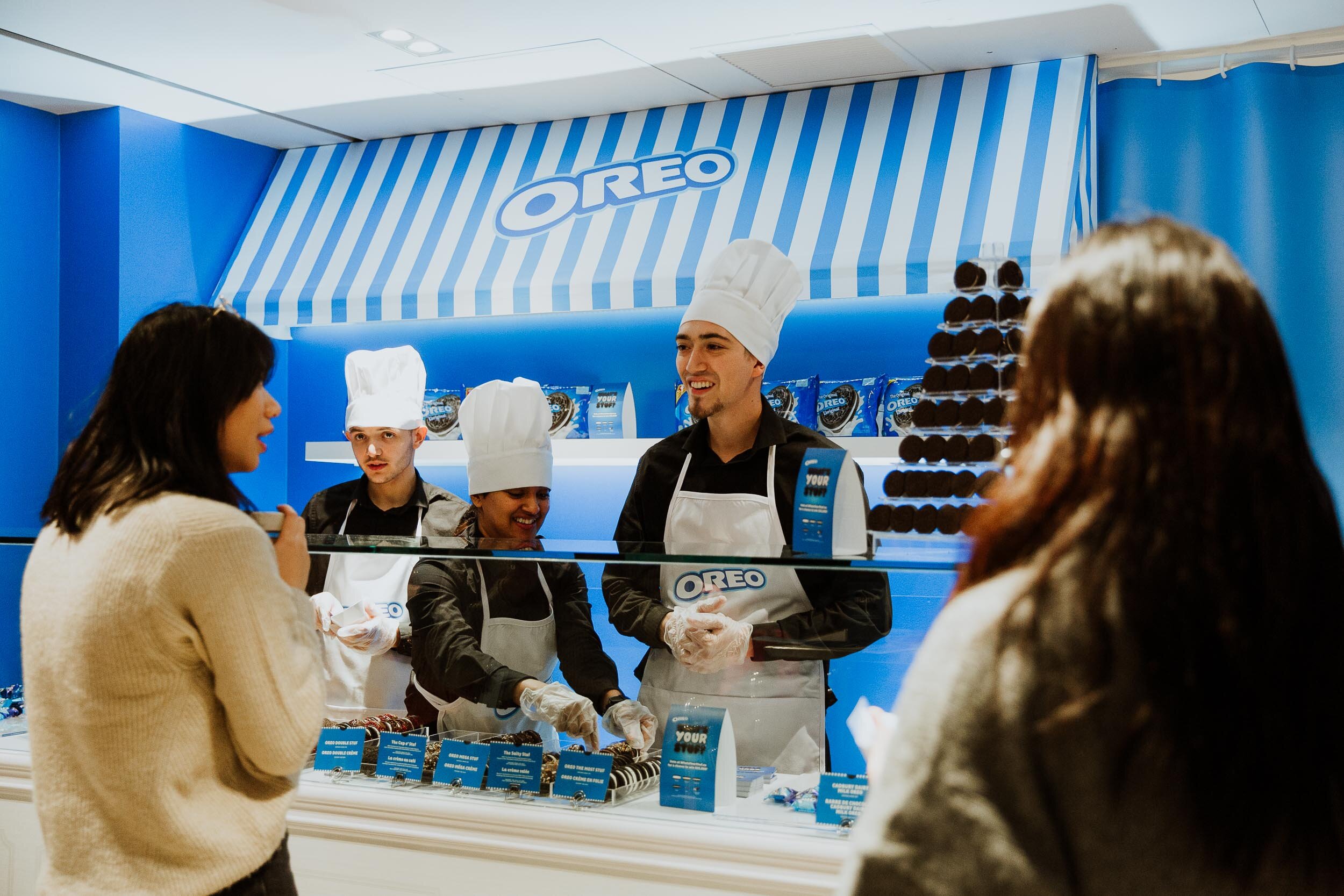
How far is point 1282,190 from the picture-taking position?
394 centimetres

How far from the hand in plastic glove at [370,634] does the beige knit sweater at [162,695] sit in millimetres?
819

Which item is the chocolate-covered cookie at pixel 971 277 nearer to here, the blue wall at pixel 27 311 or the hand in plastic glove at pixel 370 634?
the hand in plastic glove at pixel 370 634

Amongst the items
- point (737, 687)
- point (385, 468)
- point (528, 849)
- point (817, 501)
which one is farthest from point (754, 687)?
point (385, 468)

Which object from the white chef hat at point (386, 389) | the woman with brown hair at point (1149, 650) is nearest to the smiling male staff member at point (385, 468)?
the white chef hat at point (386, 389)

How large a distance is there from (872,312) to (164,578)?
3.58m

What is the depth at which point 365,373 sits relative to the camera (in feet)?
13.1

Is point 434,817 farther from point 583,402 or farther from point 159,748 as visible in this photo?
point 583,402

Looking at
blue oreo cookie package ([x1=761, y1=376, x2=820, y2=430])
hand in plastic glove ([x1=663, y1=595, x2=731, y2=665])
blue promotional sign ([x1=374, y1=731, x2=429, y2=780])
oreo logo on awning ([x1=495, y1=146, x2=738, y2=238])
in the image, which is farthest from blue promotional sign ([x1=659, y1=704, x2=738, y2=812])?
oreo logo on awning ([x1=495, y1=146, x2=738, y2=238])

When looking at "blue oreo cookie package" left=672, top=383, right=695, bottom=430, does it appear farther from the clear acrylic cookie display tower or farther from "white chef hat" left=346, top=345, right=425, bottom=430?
the clear acrylic cookie display tower

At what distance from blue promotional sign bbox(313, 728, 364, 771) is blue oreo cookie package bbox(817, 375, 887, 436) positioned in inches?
98.2

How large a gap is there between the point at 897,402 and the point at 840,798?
8.45 ft

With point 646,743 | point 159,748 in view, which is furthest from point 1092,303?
point 646,743

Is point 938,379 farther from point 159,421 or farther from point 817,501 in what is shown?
point 159,421

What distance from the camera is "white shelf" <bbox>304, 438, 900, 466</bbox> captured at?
4195 mm
